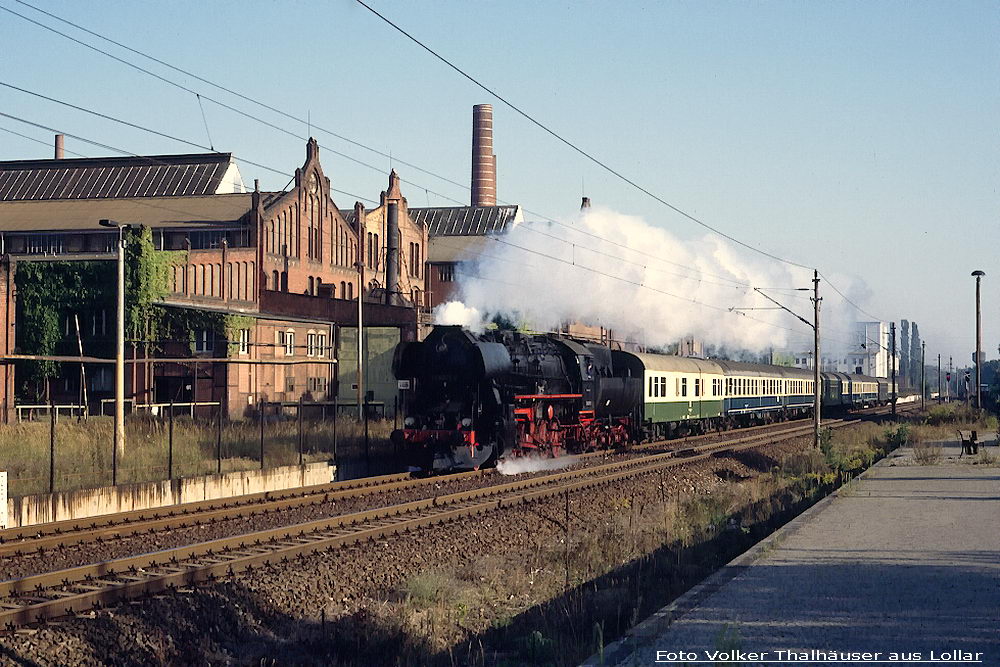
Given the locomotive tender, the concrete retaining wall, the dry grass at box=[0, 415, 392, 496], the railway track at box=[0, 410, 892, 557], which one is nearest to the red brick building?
the dry grass at box=[0, 415, 392, 496]

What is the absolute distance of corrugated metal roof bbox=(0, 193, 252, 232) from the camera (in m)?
60.8

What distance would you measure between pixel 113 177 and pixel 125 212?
15648 mm

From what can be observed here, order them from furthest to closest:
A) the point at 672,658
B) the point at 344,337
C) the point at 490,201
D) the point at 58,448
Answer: the point at 490,201, the point at 344,337, the point at 58,448, the point at 672,658

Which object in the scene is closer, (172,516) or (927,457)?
(172,516)

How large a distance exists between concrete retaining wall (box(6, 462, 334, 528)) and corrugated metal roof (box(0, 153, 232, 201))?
2074 inches

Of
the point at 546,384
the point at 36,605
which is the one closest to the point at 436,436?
the point at 546,384

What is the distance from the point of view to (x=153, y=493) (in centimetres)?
1944

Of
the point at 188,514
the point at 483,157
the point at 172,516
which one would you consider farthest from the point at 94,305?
the point at 483,157

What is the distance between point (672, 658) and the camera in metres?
8.42

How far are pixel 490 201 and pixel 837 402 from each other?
123ft

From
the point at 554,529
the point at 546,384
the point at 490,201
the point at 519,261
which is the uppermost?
→ the point at 490,201

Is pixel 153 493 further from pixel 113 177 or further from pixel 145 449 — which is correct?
pixel 113 177

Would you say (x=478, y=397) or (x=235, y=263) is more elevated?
(x=235, y=263)

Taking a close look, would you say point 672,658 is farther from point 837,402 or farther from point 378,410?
point 837,402
